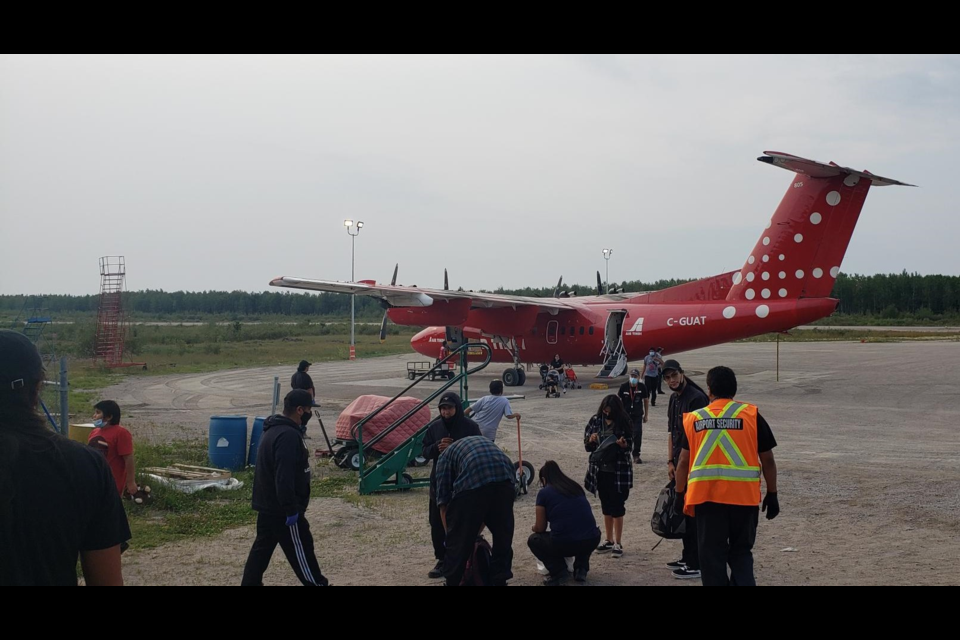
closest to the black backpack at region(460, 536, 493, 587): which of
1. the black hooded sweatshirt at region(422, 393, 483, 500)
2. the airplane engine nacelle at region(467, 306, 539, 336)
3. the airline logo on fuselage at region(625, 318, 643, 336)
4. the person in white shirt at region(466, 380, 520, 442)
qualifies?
the black hooded sweatshirt at region(422, 393, 483, 500)

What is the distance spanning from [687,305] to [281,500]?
20.7 meters

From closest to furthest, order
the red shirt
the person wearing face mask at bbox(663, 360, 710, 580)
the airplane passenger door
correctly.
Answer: the person wearing face mask at bbox(663, 360, 710, 580), the red shirt, the airplane passenger door

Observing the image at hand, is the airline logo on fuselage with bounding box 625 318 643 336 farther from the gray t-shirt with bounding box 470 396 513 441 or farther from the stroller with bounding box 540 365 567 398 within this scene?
the gray t-shirt with bounding box 470 396 513 441

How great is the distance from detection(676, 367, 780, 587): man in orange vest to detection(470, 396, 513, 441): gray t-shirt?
4.54 metres

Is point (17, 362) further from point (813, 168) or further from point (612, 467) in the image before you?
point (813, 168)

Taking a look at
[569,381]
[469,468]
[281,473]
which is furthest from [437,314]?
[281,473]

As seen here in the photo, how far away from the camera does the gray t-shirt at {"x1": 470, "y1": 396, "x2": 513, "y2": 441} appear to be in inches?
391

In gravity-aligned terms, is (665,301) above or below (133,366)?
above

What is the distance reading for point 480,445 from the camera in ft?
20.6

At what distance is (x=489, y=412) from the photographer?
991 centimetres

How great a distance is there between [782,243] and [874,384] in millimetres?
5962
